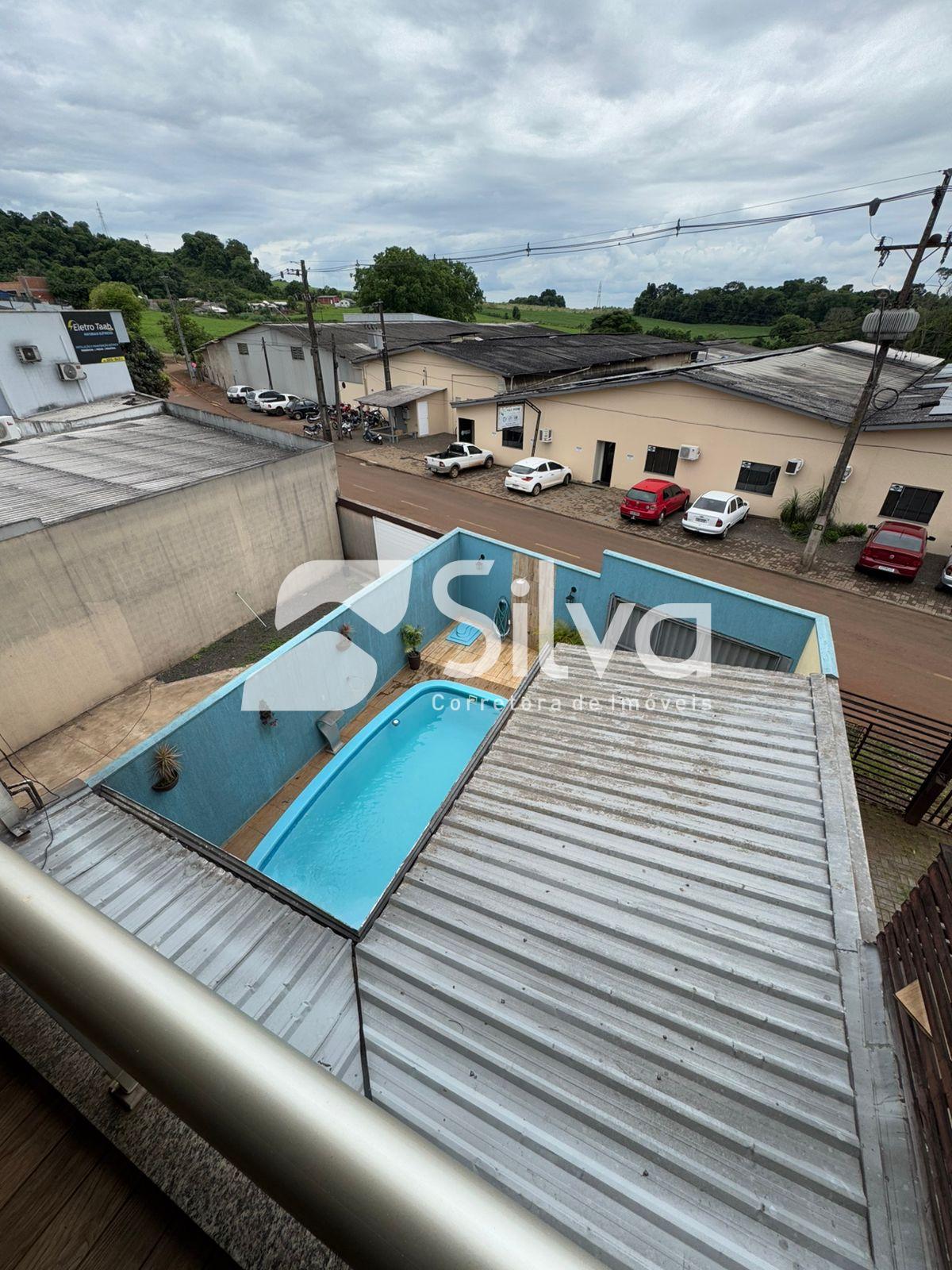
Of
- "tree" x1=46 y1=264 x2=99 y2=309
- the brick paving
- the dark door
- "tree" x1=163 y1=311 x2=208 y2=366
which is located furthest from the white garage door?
"tree" x1=46 y1=264 x2=99 y2=309

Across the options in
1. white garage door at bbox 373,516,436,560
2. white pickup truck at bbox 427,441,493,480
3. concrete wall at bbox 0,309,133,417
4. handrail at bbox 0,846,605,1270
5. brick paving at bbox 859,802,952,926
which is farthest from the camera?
white pickup truck at bbox 427,441,493,480

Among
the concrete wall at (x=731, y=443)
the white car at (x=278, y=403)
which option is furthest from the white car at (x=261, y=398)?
the concrete wall at (x=731, y=443)

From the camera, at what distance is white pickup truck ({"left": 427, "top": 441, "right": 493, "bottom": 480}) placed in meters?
19.4

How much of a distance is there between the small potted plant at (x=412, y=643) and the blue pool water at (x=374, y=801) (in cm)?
76

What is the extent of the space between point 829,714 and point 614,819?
2569mm

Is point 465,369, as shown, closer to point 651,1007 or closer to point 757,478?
point 757,478

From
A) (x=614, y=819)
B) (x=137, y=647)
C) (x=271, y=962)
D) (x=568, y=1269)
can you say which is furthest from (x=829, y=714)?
(x=137, y=647)

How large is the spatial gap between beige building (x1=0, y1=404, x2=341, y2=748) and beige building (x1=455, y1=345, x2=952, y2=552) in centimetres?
928

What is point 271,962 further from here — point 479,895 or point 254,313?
point 254,313

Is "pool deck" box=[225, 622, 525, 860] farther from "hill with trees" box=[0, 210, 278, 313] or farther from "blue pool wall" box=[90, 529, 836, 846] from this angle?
"hill with trees" box=[0, 210, 278, 313]

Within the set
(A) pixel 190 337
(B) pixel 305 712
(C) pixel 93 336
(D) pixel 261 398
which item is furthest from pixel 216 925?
(A) pixel 190 337

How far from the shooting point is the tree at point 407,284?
144ft

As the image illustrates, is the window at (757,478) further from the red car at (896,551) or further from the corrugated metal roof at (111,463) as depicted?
the corrugated metal roof at (111,463)

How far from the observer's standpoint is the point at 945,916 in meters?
2.50
